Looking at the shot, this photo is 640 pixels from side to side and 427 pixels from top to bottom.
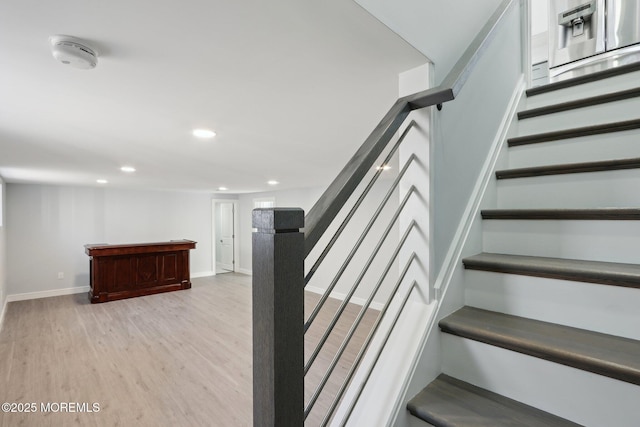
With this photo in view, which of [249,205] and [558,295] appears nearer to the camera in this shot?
[558,295]

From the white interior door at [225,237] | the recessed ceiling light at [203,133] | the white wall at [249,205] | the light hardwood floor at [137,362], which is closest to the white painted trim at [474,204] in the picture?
the recessed ceiling light at [203,133]

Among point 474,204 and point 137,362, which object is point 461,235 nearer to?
point 474,204

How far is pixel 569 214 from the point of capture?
1239mm

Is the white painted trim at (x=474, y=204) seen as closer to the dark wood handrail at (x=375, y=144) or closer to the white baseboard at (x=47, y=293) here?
the dark wood handrail at (x=375, y=144)

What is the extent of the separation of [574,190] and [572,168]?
3.9 inches

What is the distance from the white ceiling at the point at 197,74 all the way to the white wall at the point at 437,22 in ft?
0.13

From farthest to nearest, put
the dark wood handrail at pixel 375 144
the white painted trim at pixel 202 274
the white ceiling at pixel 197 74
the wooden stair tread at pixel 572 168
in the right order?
the white painted trim at pixel 202 274
the wooden stair tread at pixel 572 168
the white ceiling at pixel 197 74
the dark wood handrail at pixel 375 144

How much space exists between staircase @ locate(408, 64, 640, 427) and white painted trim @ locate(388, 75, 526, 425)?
0.19 ft

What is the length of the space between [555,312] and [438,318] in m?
0.40

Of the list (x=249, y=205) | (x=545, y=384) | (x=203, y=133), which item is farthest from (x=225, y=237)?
(x=545, y=384)

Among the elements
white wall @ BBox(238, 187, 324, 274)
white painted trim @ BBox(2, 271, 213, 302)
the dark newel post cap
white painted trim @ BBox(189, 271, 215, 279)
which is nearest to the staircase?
the dark newel post cap

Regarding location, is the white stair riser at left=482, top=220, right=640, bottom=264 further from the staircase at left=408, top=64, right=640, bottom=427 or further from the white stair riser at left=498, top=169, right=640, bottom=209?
the white stair riser at left=498, top=169, right=640, bottom=209

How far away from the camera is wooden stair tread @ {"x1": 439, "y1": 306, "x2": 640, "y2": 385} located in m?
0.81

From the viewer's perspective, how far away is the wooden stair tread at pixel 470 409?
0.88 meters
